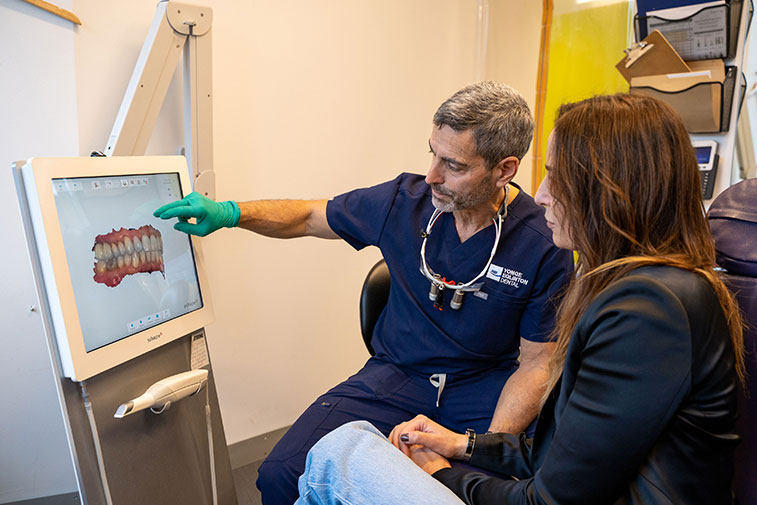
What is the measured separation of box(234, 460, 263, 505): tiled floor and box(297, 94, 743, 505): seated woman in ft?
3.45

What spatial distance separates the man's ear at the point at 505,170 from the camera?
1.41 metres

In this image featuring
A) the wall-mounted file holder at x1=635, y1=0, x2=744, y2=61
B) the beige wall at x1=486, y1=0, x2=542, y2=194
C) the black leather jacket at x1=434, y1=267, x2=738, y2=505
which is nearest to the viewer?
the black leather jacket at x1=434, y1=267, x2=738, y2=505

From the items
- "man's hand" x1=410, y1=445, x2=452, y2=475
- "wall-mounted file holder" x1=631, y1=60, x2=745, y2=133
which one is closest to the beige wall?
"wall-mounted file holder" x1=631, y1=60, x2=745, y2=133

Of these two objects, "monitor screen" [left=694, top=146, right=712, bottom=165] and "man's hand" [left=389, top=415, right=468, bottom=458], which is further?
"monitor screen" [left=694, top=146, right=712, bottom=165]

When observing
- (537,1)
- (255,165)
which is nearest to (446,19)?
(537,1)

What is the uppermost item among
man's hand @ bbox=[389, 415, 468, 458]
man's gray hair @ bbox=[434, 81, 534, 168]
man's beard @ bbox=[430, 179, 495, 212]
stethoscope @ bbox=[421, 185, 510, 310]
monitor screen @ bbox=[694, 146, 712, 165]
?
man's gray hair @ bbox=[434, 81, 534, 168]

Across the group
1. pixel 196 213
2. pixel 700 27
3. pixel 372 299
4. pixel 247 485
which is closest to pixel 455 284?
pixel 372 299

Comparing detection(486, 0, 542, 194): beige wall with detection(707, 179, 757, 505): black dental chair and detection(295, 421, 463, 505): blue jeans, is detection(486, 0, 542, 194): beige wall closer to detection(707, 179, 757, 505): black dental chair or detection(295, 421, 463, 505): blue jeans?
detection(707, 179, 757, 505): black dental chair

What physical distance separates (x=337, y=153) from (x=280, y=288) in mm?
534

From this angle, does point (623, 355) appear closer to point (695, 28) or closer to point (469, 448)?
point (469, 448)

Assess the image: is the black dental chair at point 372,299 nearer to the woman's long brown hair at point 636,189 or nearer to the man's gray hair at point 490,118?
the man's gray hair at point 490,118

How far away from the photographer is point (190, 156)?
61.1 inches

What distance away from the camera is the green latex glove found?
1.18 m

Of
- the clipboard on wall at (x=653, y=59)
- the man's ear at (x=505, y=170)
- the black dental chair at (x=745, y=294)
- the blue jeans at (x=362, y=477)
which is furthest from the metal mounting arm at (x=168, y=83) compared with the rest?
the clipboard on wall at (x=653, y=59)
